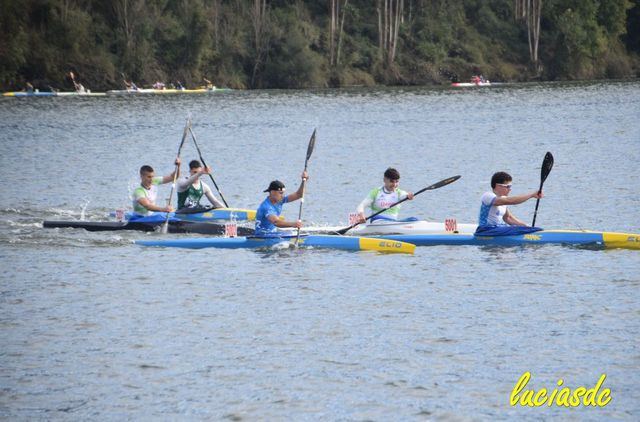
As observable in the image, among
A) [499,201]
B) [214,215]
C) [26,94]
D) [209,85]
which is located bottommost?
[214,215]

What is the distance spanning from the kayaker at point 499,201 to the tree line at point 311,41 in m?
72.0

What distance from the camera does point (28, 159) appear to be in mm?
48062

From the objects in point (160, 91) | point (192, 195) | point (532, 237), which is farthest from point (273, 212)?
point (160, 91)

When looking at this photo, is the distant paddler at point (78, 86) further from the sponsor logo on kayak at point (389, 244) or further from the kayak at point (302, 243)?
the sponsor logo on kayak at point (389, 244)

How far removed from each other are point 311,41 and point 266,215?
262 ft

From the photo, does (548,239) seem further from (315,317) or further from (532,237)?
(315,317)

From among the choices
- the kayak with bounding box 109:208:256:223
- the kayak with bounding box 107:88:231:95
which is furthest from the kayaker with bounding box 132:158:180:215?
the kayak with bounding box 107:88:231:95

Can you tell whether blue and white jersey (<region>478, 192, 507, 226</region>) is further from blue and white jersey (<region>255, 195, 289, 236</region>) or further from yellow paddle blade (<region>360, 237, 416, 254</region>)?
blue and white jersey (<region>255, 195, 289, 236</region>)

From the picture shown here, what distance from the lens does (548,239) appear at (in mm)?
23672

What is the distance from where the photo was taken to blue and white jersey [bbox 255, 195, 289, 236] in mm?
23875

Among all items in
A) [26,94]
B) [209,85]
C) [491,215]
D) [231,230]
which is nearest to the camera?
[491,215]

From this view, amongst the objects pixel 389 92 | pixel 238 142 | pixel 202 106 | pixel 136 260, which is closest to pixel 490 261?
pixel 136 260

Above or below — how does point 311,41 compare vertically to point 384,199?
above

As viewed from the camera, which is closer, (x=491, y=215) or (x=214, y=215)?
(x=491, y=215)
